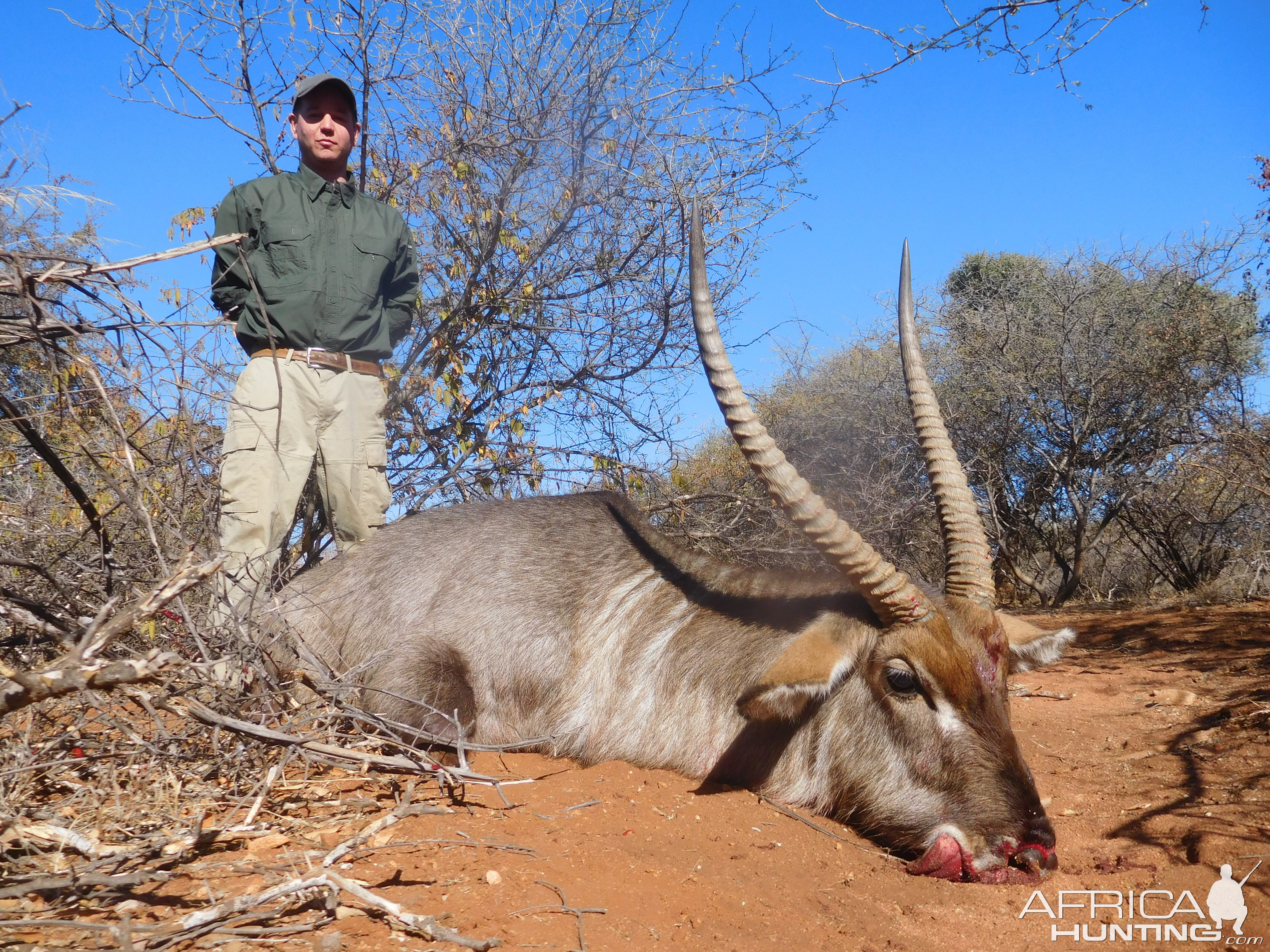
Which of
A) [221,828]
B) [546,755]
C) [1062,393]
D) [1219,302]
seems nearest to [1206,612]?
[1062,393]

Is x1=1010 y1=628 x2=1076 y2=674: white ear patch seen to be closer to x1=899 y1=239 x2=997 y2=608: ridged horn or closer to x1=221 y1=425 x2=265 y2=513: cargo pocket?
x1=899 y1=239 x2=997 y2=608: ridged horn

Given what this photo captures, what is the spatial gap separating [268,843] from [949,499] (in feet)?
8.62

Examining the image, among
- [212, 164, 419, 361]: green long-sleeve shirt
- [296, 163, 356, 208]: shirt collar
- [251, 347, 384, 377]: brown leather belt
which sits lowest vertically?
[251, 347, 384, 377]: brown leather belt

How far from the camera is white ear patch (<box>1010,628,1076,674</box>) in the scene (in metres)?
3.47

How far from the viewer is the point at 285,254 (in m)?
3.98

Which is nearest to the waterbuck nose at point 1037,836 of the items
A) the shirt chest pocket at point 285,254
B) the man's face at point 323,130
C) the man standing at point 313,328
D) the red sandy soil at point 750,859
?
the red sandy soil at point 750,859

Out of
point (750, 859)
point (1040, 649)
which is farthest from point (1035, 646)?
point (750, 859)

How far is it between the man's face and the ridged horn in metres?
2.77

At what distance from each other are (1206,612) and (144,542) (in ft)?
21.9

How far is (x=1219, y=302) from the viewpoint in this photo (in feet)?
27.6

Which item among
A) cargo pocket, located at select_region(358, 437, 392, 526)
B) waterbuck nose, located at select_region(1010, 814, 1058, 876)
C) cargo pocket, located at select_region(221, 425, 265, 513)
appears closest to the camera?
A: waterbuck nose, located at select_region(1010, 814, 1058, 876)

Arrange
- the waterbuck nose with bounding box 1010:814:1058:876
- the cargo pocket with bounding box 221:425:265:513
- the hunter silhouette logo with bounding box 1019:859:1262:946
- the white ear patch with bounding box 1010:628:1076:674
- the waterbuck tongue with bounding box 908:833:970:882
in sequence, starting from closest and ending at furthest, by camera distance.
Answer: the hunter silhouette logo with bounding box 1019:859:1262:946
the waterbuck nose with bounding box 1010:814:1058:876
the waterbuck tongue with bounding box 908:833:970:882
the white ear patch with bounding box 1010:628:1076:674
the cargo pocket with bounding box 221:425:265:513

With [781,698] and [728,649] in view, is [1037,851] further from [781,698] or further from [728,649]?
[728,649]

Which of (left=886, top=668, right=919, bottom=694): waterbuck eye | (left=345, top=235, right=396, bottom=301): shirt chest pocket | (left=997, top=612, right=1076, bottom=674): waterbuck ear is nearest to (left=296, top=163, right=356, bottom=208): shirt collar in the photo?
(left=345, top=235, right=396, bottom=301): shirt chest pocket
